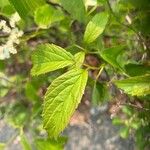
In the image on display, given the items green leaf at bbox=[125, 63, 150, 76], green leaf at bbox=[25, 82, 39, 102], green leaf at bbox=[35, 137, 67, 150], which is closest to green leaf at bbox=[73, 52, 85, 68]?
green leaf at bbox=[125, 63, 150, 76]

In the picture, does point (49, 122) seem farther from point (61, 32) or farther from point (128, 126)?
point (128, 126)

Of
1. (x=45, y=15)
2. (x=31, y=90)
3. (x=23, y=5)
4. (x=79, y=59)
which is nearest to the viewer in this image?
(x=23, y=5)

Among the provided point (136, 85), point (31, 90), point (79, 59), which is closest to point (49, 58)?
point (79, 59)

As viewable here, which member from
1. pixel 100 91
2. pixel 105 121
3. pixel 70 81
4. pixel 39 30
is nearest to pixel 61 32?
pixel 39 30

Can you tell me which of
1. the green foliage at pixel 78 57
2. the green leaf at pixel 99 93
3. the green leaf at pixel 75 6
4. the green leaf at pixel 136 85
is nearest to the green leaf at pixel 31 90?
the green foliage at pixel 78 57

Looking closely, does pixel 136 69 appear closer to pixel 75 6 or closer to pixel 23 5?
pixel 75 6

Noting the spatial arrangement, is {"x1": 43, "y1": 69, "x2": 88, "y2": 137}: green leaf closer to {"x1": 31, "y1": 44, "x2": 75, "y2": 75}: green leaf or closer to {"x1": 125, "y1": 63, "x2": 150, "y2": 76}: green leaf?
{"x1": 31, "y1": 44, "x2": 75, "y2": 75}: green leaf

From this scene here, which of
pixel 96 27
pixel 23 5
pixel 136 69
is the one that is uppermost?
pixel 23 5
